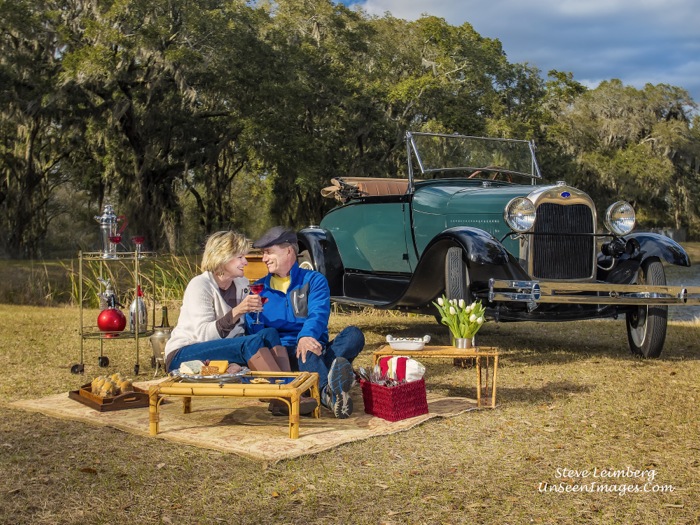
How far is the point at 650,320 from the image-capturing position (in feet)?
25.5

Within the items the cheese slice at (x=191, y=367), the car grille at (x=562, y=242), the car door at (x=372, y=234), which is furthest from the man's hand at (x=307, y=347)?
the car door at (x=372, y=234)

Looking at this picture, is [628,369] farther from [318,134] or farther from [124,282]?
[318,134]

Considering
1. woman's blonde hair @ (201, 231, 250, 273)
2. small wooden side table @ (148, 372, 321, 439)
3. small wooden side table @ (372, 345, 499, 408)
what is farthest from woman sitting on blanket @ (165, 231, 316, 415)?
small wooden side table @ (372, 345, 499, 408)

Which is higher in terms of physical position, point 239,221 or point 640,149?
point 640,149

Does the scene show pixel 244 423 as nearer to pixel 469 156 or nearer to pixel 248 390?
pixel 248 390

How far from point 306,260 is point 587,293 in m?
3.43

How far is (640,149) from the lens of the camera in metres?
37.2

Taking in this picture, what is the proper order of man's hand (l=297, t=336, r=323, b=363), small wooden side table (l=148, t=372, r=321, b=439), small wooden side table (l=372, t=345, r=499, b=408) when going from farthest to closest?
small wooden side table (l=372, t=345, r=499, b=408) → man's hand (l=297, t=336, r=323, b=363) → small wooden side table (l=148, t=372, r=321, b=439)

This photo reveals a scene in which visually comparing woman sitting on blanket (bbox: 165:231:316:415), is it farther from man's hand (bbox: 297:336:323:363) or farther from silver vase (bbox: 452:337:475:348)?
silver vase (bbox: 452:337:475:348)

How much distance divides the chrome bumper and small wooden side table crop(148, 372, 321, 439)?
249 cm

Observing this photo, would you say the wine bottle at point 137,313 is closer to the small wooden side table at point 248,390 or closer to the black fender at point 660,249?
the small wooden side table at point 248,390

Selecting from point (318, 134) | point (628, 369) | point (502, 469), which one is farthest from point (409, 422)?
point (318, 134)

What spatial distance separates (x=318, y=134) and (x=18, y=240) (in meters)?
10.9

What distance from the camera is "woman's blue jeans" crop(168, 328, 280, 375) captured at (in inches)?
201
